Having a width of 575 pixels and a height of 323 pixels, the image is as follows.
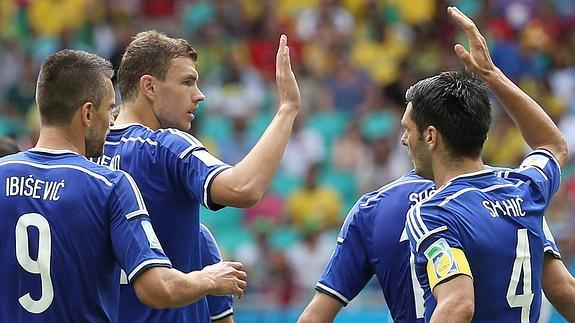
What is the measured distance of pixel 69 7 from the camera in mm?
17219

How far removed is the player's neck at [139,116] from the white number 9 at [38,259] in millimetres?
1140

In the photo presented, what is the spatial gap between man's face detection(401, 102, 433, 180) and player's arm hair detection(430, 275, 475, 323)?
2.61 ft

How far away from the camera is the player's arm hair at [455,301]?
476 centimetres

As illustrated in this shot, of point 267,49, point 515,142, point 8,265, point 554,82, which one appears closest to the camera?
point 8,265

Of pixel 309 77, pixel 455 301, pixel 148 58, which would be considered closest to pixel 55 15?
pixel 309 77

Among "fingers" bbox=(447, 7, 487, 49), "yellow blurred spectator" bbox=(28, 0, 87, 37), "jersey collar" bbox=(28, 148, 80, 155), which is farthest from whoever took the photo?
"yellow blurred spectator" bbox=(28, 0, 87, 37)

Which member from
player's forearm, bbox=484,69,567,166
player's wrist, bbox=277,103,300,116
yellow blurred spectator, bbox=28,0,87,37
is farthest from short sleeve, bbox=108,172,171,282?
yellow blurred spectator, bbox=28,0,87,37

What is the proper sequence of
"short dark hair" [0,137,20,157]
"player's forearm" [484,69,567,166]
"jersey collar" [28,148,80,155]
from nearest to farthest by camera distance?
1. "jersey collar" [28,148,80,155]
2. "player's forearm" [484,69,567,166]
3. "short dark hair" [0,137,20,157]

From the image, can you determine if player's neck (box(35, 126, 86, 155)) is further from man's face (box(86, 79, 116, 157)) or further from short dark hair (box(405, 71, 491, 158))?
short dark hair (box(405, 71, 491, 158))

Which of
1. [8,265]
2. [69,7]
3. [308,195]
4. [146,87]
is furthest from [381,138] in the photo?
[8,265]

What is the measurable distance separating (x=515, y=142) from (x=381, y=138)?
1.56 metres

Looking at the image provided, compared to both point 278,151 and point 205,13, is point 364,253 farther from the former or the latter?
point 205,13

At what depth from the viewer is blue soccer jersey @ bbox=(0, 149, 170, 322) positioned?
5027 mm

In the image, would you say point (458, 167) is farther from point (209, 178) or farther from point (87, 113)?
point (87, 113)
